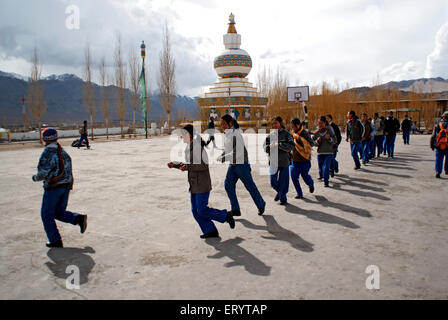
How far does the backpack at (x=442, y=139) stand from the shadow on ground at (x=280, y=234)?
5.23 m

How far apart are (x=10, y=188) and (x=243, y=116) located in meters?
29.5

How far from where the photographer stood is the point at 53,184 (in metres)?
4.31

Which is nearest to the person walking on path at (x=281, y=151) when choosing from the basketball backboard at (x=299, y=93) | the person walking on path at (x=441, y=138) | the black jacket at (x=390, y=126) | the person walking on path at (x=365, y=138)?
the person walking on path at (x=441, y=138)

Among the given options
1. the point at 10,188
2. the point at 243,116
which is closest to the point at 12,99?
the point at 243,116

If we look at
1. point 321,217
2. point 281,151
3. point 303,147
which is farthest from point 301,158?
point 321,217

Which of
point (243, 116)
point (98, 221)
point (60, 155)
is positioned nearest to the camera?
point (60, 155)

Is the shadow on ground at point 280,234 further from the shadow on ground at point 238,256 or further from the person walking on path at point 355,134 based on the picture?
the person walking on path at point 355,134

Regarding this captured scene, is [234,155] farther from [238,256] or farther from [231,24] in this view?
[231,24]

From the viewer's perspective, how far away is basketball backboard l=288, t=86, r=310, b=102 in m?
20.1

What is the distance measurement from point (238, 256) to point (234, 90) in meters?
34.6

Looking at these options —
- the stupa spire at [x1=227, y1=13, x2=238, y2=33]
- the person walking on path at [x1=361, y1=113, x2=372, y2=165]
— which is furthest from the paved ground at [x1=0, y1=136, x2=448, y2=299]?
the stupa spire at [x1=227, y1=13, x2=238, y2=33]
